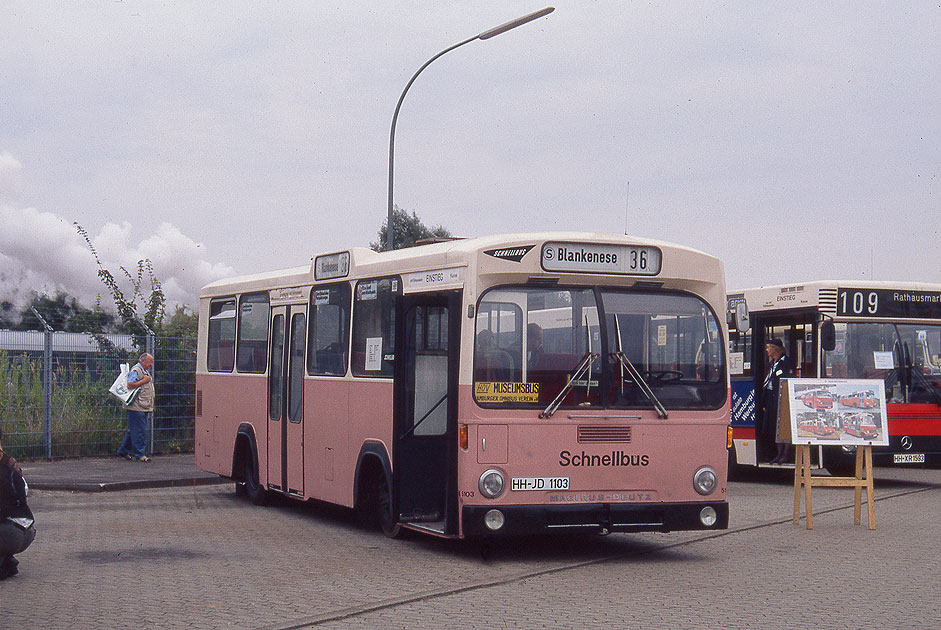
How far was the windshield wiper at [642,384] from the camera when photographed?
1070cm

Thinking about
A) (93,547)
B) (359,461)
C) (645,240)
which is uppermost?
(645,240)

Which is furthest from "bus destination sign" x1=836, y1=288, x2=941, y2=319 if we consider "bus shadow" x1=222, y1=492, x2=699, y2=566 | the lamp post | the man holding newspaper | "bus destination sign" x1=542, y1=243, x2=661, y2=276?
the man holding newspaper

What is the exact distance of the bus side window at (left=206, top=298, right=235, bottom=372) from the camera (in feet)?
54.6

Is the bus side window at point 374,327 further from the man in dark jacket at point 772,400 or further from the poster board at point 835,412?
the man in dark jacket at point 772,400

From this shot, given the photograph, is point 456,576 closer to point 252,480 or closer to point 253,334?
point 252,480

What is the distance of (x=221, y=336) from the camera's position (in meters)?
17.0

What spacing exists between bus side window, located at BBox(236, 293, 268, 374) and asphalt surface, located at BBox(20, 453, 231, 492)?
11.1ft

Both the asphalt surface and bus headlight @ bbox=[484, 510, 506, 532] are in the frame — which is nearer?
bus headlight @ bbox=[484, 510, 506, 532]

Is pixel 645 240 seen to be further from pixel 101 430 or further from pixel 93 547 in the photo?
pixel 101 430

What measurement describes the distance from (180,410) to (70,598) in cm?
1528

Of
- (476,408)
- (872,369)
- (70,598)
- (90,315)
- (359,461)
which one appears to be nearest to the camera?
(70,598)

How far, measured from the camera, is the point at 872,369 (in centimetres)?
1858

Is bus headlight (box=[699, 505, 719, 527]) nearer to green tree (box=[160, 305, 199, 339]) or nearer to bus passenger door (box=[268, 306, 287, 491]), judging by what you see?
bus passenger door (box=[268, 306, 287, 491])

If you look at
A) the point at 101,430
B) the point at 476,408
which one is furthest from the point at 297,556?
the point at 101,430
